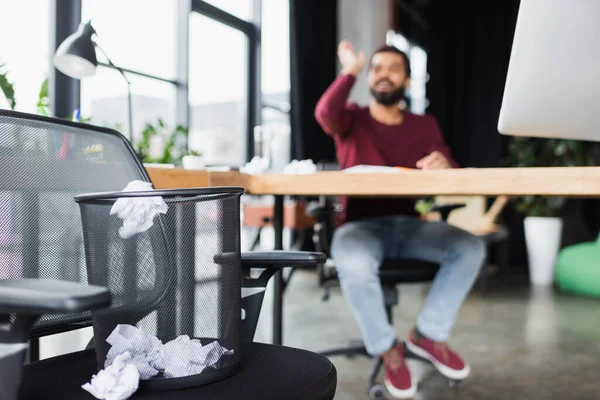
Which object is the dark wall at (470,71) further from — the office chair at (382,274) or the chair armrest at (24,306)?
the chair armrest at (24,306)

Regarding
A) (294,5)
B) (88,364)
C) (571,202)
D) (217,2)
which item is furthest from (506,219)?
(88,364)

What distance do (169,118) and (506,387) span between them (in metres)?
2.96

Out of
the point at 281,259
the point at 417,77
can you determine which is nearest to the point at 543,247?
the point at 417,77

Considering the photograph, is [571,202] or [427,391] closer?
[427,391]

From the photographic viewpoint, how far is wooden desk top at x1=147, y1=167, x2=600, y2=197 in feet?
3.43

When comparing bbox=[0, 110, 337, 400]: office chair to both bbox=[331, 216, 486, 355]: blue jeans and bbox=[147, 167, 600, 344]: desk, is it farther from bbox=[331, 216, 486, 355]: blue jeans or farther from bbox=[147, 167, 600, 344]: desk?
bbox=[331, 216, 486, 355]: blue jeans

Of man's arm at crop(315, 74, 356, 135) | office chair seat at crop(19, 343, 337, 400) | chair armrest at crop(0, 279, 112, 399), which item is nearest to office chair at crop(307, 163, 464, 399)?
man's arm at crop(315, 74, 356, 135)

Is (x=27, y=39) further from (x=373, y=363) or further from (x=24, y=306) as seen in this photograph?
(x=24, y=306)

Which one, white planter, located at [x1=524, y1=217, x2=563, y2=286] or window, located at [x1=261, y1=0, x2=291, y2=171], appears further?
window, located at [x1=261, y1=0, x2=291, y2=171]

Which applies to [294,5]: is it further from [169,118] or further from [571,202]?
[571,202]

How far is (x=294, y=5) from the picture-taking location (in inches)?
201

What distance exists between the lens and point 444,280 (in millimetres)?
1910

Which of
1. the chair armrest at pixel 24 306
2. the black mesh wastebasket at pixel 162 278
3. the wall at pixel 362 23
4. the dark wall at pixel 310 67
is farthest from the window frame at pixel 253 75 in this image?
the chair armrest at pixel 24 306

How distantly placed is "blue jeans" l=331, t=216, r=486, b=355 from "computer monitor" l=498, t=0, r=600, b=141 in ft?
2.97
